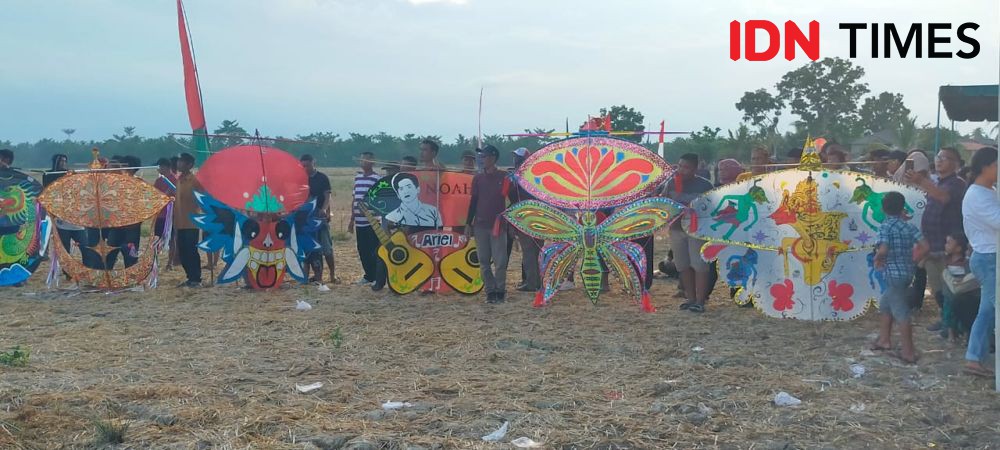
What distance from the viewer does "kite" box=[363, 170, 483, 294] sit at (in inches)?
372

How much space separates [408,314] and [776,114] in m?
25.9

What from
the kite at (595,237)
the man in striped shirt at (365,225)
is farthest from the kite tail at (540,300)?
the man in striped shirt at (365,225)

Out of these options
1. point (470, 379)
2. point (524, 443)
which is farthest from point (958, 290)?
point (524, 443)

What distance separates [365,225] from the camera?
10203 millimetres

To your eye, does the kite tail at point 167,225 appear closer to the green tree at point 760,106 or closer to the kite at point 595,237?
the kite at point 595,237

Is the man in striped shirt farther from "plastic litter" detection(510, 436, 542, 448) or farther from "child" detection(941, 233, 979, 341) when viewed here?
"child" detection(941, 233, 979, 341)

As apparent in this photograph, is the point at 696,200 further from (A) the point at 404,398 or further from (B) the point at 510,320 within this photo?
(A) the point at 404,398

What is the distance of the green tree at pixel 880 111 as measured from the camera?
31.6 meters

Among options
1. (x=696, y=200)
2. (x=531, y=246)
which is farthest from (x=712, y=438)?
(x=531, y=246)

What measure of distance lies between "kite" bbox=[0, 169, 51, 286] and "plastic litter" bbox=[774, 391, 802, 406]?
27.6ft

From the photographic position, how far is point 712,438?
4.74 meters

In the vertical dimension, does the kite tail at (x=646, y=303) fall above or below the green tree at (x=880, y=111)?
below

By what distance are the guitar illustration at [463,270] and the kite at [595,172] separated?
1159 mm

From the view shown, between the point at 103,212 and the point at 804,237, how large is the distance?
23.7 ft
